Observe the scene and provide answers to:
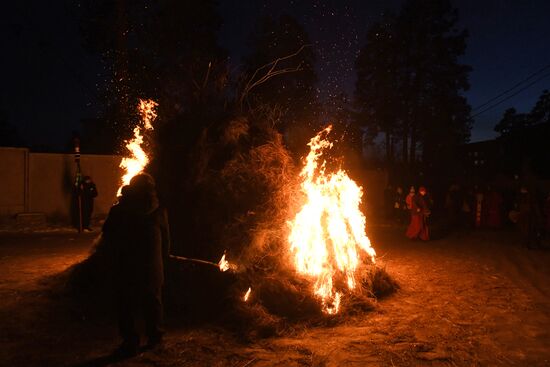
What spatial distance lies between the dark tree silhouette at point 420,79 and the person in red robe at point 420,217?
1680 centimetres

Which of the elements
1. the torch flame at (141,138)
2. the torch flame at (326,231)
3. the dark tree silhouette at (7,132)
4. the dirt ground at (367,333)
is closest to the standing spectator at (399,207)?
the dirt ground at (367,333)

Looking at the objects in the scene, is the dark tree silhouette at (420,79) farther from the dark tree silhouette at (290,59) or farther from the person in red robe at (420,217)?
the person in red robe at (420,217)

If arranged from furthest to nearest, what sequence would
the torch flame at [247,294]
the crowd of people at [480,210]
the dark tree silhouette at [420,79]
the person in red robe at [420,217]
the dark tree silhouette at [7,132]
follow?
1. the dark tree silhouette at [7,132]
2. the dark tree silhouette at [420,79]
3. the person in red robe at [420,217]
4. the crowd of people at [480,210]
5. the torch flame at [247,294]

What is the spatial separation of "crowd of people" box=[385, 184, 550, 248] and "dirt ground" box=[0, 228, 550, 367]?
3.76m

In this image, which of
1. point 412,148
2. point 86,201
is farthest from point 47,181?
point 412,148

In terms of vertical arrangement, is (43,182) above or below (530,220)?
above

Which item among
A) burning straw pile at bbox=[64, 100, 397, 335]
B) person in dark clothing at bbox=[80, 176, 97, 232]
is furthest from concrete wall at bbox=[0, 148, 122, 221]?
burning straw pile at bbox=[64, 100, 397, 335]

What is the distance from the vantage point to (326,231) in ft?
24.6

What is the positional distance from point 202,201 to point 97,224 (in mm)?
10876

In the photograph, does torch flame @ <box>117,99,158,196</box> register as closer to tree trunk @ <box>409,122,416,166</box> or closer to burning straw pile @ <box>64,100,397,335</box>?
burning straw pile @ <box>64,100,397,335</box>

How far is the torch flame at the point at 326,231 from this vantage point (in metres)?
6.97

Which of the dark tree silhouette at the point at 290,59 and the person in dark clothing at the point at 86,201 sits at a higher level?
the dark tree silhouette at the point at 290,59

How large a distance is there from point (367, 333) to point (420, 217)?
27.1ft

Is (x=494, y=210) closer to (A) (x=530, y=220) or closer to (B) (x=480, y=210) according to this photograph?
(B) (x=480, y=210)
